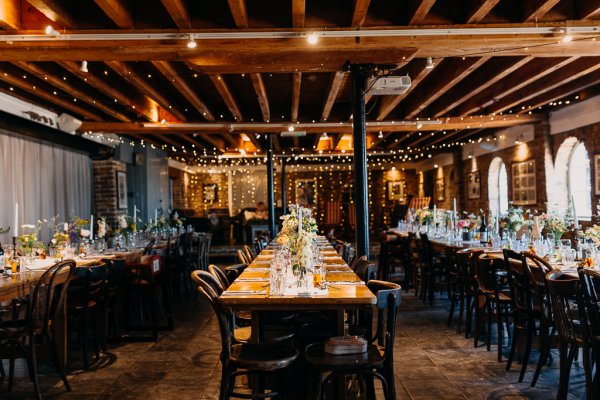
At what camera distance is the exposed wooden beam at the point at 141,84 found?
6596 millimetres

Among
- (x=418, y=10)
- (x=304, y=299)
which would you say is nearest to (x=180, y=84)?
(x=418, y=10)

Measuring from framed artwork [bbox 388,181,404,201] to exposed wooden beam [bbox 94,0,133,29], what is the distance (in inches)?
691

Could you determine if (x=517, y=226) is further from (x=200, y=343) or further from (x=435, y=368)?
(x=200, y=343)

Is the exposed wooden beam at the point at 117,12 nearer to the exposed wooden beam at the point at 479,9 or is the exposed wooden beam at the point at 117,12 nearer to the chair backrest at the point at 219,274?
the chair backrest at the point at 219,274

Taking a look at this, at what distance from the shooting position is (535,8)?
16.7 ft

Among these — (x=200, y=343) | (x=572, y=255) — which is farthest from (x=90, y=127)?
(x=572, y=255)

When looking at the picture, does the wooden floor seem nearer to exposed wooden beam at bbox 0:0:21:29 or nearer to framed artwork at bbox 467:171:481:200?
exposed wooden beam at bbox 0:0:21:29

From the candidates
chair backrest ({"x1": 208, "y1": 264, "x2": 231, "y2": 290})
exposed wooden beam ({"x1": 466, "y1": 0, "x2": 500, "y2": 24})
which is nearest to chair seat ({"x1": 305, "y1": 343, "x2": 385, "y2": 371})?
chair backrest ({"x1": 208, "y1": 264, "x2": 231, "y2": 290})

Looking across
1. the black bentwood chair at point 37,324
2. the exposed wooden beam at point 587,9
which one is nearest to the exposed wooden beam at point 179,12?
the black bentwood chair at point 37,324

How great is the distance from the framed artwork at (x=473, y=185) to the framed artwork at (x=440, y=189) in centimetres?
237

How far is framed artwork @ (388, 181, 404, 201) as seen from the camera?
21827mm

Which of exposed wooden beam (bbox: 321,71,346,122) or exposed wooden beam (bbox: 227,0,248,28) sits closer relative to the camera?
exposed wooden beam (bbox: 227,0,248,28)

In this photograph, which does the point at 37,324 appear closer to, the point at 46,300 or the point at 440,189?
the point at 46,300

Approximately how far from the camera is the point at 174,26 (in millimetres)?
5379
